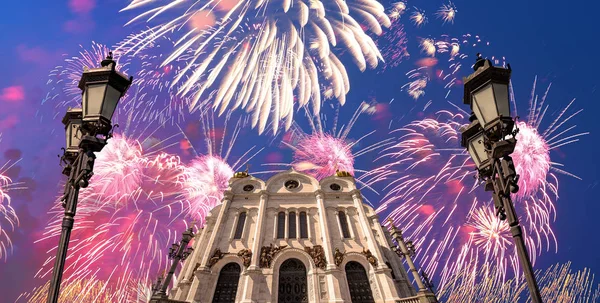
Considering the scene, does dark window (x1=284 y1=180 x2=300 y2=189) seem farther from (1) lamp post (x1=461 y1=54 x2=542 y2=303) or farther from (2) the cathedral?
(1) lamp post (x1=461 y1=54 x2=542 y2=303)

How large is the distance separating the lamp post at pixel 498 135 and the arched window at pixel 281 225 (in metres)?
23.8

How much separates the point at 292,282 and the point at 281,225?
6.00 m

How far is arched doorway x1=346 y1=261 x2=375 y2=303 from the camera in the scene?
→ 81.4ft

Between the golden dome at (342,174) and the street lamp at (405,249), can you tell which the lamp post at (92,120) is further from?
the golden dome at (342,174)

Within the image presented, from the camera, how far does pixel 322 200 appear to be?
1261 inches

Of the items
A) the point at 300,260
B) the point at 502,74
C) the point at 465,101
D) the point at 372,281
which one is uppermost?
the point at 300,260

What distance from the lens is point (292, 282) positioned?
25.9 metres

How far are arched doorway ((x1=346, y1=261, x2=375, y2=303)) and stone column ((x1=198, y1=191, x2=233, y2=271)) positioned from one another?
11410 millimetres

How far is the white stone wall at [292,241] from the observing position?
2464 centimetres

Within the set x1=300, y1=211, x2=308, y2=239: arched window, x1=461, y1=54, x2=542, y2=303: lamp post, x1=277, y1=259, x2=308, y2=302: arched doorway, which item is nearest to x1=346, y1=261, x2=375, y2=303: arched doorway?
x1=277, y1=259, x2=308, y2=302: arched doorway

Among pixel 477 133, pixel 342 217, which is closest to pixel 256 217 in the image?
pixel 342 217

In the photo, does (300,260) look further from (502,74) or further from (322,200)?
(502,74)

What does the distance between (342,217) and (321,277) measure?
295 inches

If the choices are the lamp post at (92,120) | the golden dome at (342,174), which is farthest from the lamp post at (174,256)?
the lamp post at (92,120)
